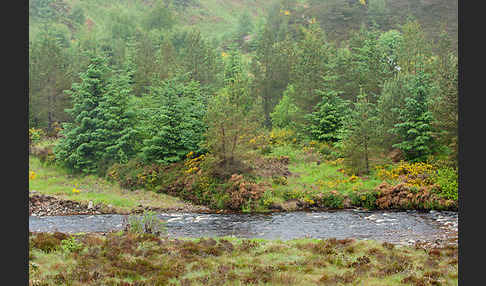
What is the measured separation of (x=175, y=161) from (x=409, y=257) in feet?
83.5

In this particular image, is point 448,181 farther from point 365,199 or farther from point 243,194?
point 243,194

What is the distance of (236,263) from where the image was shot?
1703 cm

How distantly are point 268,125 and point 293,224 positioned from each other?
92.1 ft

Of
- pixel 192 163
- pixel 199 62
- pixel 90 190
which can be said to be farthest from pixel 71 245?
pixel 199 62

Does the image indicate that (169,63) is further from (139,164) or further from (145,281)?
(145,281)

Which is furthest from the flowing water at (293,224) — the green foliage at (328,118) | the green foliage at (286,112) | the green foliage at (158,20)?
the green foliage at (158,20)

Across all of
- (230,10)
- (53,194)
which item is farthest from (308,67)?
(230,10)

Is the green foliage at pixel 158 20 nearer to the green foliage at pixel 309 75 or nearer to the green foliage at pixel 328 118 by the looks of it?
the green foliage at pixel 309 75

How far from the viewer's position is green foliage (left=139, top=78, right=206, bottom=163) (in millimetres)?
39000

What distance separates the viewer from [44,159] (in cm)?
4431

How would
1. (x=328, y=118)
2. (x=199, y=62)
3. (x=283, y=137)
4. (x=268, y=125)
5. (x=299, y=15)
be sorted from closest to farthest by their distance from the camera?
1. (x=328, y=118)
2. (x=283, y=137)
3. (x=268, y=125)
4. (x=199, y=62)
5. (x=299, y=15)

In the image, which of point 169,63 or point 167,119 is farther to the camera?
point 169,63

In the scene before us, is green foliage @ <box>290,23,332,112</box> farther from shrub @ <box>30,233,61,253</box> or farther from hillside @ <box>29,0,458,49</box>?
shrub @ <box>30,233,61,253</box>

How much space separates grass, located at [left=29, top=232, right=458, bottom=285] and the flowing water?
3962 millimetres
